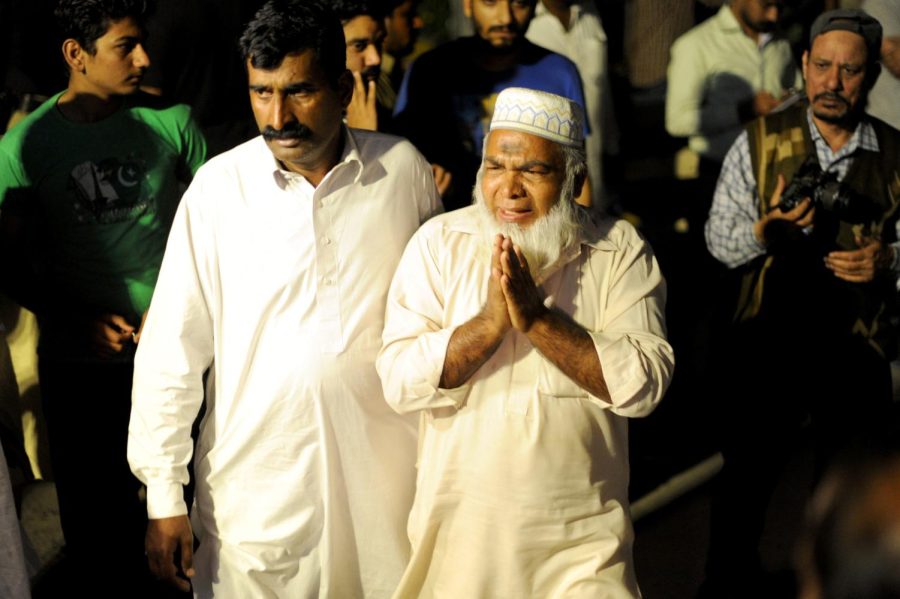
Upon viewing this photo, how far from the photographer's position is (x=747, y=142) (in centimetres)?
543

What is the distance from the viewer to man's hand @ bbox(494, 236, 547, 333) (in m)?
3.36

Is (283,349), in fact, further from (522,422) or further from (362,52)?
(362,52)

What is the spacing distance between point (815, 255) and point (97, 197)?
2.87m

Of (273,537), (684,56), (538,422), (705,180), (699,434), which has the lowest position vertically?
(699,434)

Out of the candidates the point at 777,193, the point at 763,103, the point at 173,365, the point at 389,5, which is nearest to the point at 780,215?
the point at 777,193

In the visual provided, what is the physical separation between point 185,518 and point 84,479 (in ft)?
4.13

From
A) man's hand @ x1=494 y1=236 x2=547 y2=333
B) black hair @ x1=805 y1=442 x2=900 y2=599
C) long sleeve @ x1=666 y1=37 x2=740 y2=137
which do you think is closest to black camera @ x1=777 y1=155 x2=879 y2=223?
long sleeve @ x1=666 y1=37 x2=740 y2=137

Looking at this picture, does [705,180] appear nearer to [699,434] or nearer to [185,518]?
[699,434]

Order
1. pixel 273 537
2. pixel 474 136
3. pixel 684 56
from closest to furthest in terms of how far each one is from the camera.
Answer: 1. pixel 273 537
2. pixel 474 136
3. pixel 684 56

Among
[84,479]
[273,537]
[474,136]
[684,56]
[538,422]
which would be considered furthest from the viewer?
[684,56]

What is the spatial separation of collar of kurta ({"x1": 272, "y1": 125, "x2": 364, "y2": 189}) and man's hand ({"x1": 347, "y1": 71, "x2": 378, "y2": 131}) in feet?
3.84

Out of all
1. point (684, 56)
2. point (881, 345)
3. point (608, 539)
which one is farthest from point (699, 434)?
point (608, 539)

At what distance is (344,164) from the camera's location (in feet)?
12.5

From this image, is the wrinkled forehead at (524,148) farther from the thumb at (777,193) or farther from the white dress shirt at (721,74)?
the white dress shirt at (721,74)
